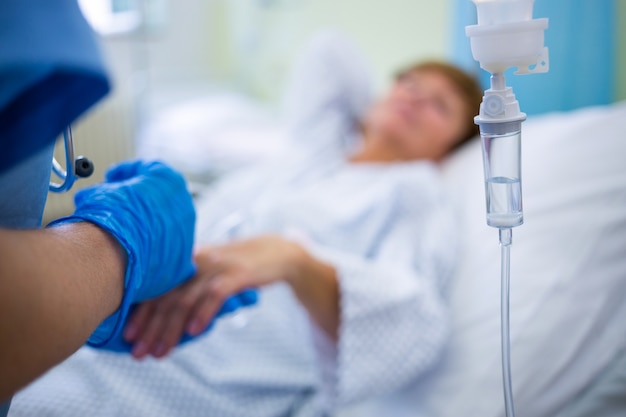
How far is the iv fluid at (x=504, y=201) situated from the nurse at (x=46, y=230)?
1.02 ft

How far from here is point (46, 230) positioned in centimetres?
45

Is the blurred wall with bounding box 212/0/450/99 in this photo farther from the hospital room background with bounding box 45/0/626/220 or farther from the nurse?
the nurse

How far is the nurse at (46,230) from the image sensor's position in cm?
34

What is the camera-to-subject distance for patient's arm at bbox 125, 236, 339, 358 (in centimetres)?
76

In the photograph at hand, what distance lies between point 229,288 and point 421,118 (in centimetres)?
88

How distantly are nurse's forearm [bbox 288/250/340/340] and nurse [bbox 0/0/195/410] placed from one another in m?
0.36

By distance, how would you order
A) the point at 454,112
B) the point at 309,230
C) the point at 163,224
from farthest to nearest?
the point at 454,112
the point at 309,230
the point at 163,224

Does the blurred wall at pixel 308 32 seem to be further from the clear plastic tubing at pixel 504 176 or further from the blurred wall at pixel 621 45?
the clear plastic tubing at pixel 504 176

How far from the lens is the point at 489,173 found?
524mm

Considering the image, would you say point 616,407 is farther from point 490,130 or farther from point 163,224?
point 163,224

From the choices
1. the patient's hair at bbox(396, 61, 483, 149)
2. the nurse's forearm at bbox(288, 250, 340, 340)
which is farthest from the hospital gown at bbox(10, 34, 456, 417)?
the patient's hair at bbox(396, 61, 483, 149)

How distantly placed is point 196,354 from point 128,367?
10 centimetres

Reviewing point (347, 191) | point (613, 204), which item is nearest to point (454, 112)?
point (347, 191)

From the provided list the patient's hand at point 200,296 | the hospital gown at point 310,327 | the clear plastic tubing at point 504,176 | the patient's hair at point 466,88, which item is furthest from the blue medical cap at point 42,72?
the patient's hair at point 466,88
